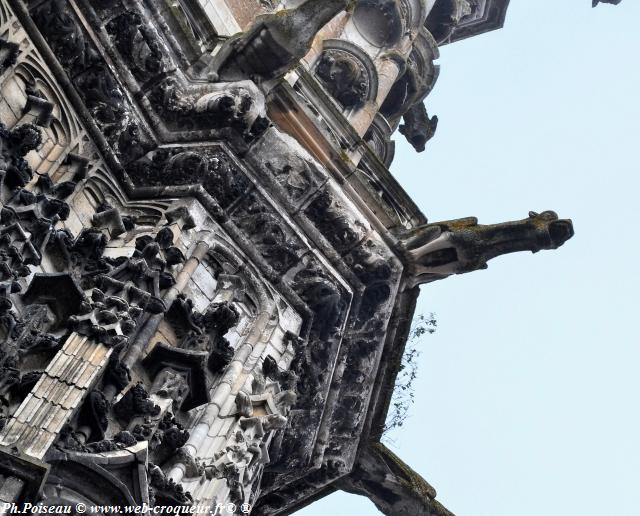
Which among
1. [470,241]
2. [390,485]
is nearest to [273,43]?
[470,241]

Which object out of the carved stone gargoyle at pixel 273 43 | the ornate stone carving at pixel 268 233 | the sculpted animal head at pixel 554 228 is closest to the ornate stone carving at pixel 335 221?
the ornate stone carving at pixel 268 233

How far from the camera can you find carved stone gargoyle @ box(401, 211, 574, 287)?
45.3 ft

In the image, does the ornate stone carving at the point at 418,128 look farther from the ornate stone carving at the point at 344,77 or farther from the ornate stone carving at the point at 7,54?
the ornate stone carving at the point at 7,54

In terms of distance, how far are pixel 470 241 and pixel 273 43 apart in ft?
10.5

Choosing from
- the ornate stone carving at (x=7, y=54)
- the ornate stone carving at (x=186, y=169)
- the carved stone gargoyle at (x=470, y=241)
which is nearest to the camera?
the ornate stone carving at (x=7, y=54)

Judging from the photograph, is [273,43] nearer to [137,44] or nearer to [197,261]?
[137,44]

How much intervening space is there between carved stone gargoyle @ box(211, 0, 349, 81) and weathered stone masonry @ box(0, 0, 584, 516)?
0.02 m

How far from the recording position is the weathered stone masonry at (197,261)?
30.5ft

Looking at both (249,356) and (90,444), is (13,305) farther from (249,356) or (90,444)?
(249,356)

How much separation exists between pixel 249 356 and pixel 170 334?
1213 mm

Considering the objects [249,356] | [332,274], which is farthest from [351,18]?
[249,356]

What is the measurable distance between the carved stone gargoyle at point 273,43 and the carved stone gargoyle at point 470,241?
262cm

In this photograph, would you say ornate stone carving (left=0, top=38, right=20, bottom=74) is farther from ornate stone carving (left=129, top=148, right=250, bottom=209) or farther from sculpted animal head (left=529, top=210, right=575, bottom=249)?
sculpted animal head (left=529, top=210, right=575, bottom=249)

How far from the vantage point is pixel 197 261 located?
12.1 meters
